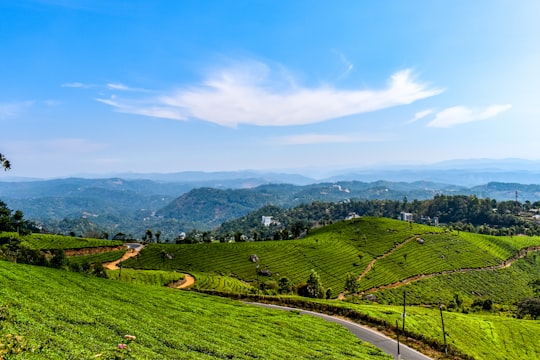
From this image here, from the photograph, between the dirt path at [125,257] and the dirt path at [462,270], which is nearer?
the dirt path at [125,257]

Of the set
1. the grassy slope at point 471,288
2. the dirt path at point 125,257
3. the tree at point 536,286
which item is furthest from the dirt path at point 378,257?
the dirt path at point 125,257

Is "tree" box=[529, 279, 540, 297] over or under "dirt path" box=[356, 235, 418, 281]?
under

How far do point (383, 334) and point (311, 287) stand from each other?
41631 mm

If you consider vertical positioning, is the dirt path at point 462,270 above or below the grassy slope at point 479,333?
below

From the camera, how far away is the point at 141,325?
105 feet

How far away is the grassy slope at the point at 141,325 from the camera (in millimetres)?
23473

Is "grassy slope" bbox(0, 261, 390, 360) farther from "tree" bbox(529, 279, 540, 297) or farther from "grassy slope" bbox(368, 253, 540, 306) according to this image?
"tree" bbox(529, 279, 540, 297)

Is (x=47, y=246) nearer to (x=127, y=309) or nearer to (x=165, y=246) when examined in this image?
(x=165, y=246)

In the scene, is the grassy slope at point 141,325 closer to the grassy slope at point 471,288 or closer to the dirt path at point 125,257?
the dirt path at point 125,257

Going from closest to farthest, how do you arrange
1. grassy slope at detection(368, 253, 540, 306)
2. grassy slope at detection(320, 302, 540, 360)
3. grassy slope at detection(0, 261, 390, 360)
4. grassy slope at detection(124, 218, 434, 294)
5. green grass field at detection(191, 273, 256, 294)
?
grassy slope at detection(0, 261, 390, 360) < grassy slope at detection(320, 302, 540, 360) < green grass field at detection(191, 273, 256, 294) < grassy slope at detection(368, 253, 540, 306) < grassy slope at detection(124, 218, 434, 294)

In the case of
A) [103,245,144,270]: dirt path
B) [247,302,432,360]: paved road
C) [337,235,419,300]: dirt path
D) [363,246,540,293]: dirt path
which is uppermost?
[247,302,432,360]: paved road

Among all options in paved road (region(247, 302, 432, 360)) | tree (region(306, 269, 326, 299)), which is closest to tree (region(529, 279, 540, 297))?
tree (region(306, 269, 326, 299))

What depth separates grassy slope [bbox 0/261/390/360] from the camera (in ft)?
77.0

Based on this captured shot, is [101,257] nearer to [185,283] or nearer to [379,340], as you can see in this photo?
[185,283]
